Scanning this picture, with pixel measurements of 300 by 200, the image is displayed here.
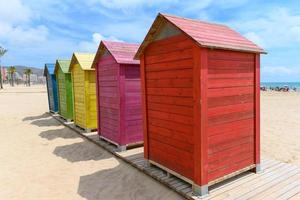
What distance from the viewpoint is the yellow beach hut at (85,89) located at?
357 inches

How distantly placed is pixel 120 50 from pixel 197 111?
3.89 m

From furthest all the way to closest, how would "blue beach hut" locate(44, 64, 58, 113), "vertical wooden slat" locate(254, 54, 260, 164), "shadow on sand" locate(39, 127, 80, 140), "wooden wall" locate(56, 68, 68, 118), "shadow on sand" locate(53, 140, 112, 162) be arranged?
1. "blue beach hut" locate(44, 64, 58, 113)
2. "wooden wall" locate(56, 68, 68, 118)
3. "shadow on sand" locate(39, 127, 80, 140)
4. "shadow on sand" locate(53, 140, 112, 162)
5. "vertical wooden slat" locate(254, 54, 260, 164)

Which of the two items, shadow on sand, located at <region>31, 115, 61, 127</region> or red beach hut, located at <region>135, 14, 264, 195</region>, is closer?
red beach hut, located at <region>135, 14, 264, 195</region>

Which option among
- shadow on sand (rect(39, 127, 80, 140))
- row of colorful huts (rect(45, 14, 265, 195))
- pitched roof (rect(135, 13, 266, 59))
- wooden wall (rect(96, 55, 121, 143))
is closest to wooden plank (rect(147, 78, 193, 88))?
row of colorful huts (rect(45, 14, 265, 195))

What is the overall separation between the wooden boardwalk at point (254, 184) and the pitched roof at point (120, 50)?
2.81 meters

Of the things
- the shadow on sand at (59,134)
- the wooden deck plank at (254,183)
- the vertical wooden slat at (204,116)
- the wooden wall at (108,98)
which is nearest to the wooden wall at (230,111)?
the vertical wooden slat at (204,116)

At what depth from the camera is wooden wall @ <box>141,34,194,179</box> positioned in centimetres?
421

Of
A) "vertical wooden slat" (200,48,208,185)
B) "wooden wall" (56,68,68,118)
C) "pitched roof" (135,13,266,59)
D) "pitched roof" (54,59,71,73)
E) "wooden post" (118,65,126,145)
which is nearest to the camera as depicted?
"vertical wooden slat" (200,48,208,185)

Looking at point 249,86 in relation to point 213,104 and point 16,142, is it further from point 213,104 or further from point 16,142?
point 16,142

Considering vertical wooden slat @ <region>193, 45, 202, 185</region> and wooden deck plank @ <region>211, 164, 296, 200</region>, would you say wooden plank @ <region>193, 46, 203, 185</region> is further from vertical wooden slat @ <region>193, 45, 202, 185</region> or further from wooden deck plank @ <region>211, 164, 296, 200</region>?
wooden deck plank @ <region>211, 164, 296, 200</region>

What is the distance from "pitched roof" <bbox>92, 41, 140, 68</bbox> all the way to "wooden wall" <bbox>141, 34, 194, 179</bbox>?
52.8 inches

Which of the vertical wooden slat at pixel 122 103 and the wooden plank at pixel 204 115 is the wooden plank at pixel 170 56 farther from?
the vertical wooden slat at pixel 122 103

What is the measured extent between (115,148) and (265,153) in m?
4.32

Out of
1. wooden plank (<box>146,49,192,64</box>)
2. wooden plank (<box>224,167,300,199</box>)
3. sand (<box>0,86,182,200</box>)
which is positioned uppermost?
wooden plank (<box>146,49,192,64</box>)
